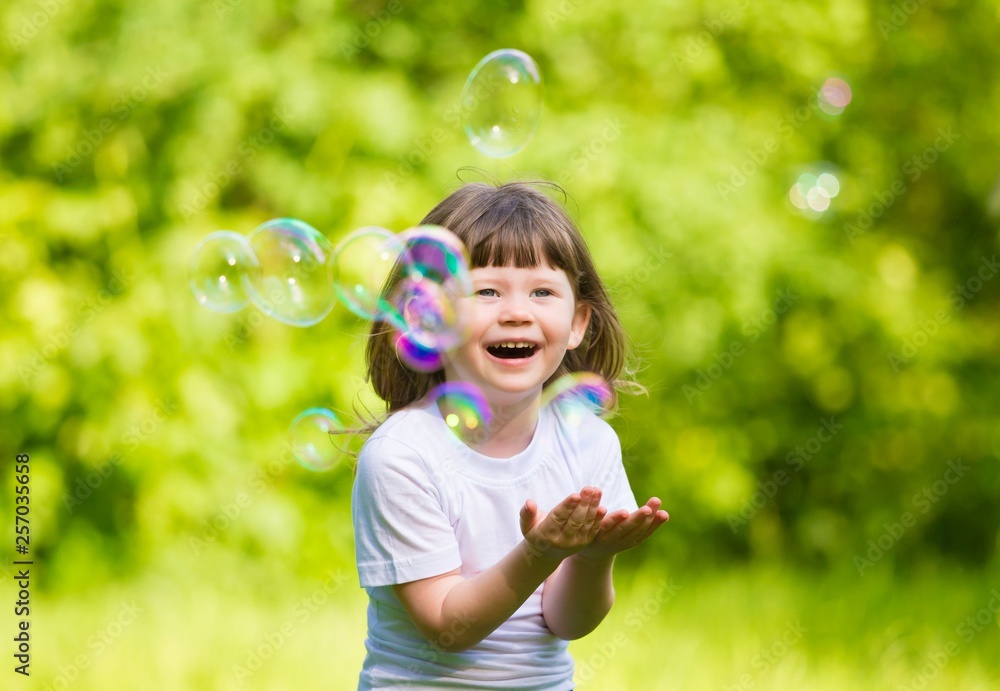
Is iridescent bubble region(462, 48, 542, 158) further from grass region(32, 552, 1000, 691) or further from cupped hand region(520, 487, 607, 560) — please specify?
grass region(32, 552, 1000, 691)

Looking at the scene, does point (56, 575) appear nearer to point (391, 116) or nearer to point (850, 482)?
point (391, 116)

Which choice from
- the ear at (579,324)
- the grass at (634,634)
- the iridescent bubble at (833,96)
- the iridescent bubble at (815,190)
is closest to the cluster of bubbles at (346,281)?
the ear at (579,324)

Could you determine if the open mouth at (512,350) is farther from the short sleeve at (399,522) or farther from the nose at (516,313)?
the short sleeve at (399,522)

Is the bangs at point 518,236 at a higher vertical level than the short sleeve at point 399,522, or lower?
higher

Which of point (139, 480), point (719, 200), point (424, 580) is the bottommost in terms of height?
point (424, 580)

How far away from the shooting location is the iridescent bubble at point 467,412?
200 cm

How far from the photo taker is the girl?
1.79 meters

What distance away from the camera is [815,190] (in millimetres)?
4590

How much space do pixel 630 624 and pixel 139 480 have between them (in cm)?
202

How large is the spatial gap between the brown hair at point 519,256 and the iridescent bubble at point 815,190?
8.08ft

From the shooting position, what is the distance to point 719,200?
4.56m

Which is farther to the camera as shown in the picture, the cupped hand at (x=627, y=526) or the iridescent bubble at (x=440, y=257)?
the iridescent bubble at (x=440, y=257)

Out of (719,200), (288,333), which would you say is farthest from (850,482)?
(288,333)

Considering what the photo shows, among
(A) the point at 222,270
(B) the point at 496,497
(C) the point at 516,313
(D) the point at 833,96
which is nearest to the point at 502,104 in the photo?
(A) the point at 222,270
